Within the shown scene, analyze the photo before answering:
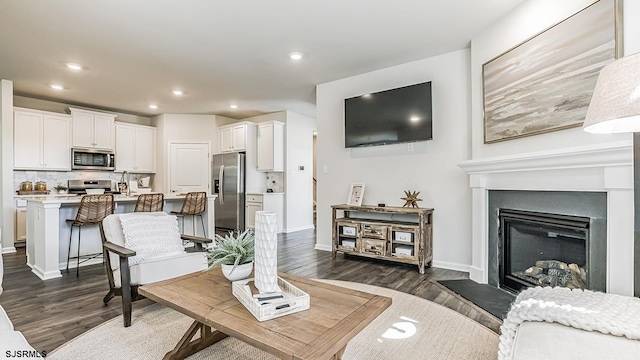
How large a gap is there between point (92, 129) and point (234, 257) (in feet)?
20.0

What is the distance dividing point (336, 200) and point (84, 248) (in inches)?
131

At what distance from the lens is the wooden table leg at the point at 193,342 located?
1.73m

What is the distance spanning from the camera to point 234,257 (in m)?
1.78

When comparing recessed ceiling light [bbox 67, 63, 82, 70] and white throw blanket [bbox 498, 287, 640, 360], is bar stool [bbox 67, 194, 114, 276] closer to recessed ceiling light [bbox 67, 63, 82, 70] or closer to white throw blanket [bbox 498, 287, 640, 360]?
recessed ceiling light [bbox 67, 63, 82, 70]

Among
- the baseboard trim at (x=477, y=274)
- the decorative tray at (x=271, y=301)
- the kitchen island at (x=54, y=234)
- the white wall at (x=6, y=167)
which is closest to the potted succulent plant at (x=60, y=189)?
the white wall at (x=6, y=167)

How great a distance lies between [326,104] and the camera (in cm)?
480

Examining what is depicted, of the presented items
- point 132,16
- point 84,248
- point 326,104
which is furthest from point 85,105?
point 326,104

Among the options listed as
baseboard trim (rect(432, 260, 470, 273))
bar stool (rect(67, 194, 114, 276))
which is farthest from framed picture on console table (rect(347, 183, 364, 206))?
bar stool (rect(67, 194, 114, 276))

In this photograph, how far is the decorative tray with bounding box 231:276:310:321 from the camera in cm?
136

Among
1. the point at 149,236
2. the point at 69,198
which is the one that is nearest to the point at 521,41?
the point at 149,236

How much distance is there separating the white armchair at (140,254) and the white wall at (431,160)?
7.89 feet

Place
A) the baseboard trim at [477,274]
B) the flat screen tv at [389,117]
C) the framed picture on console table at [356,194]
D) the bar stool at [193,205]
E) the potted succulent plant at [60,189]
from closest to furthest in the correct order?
the baseboard trim at [477,274], the flat screen tv at [389,117], the framed picture on console table at [356,194], the bar stool at [193,205], the potted succulent plant at [60,189]

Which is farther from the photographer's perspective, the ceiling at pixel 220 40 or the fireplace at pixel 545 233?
the ceiling at pixel 220 40

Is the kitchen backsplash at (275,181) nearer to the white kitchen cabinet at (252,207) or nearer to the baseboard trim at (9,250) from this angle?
the white kitchen cabinet at (252,207)
